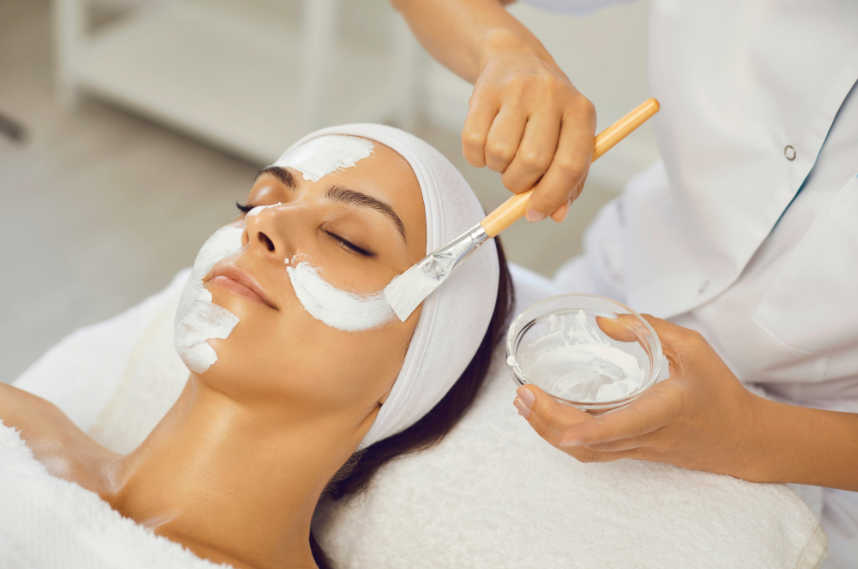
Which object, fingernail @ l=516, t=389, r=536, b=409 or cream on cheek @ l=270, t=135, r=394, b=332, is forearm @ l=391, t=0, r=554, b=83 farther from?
fingernail @ l=516, t=389, r=536, b=409

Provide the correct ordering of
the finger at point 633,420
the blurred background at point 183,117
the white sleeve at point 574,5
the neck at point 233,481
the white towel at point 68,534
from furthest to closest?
1. the blurred background at point 183,117
2. the white sleeve at point 574,5
3. the neck at point 233,481
4. the white towel at point 68,534
5. the finger at point 633,420

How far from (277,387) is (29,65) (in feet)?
8.54

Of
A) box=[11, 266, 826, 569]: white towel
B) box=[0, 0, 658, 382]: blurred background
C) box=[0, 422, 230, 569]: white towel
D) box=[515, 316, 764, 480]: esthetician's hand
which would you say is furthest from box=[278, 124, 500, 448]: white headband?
box=[0, 0, 658, 382]: blurred background

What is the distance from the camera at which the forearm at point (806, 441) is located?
93cm

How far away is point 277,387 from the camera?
87 cm

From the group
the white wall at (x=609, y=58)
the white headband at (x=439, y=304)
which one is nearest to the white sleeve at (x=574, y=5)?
the white headband at (x=439, y=304)

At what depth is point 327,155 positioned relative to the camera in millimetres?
1005

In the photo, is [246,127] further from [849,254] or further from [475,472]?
[849,254]

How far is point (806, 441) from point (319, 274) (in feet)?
2.26

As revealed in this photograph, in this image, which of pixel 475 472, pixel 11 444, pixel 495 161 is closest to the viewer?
pixel 495 161

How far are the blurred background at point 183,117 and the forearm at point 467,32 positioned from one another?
101 cm

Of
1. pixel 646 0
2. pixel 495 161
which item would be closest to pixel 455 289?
pixel 495 161

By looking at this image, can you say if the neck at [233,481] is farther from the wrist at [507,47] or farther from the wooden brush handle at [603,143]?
the wrist at [507,47]

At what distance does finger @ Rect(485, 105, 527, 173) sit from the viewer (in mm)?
790
